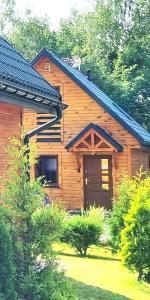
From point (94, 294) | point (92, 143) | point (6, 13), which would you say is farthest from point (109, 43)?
point (94, 294)

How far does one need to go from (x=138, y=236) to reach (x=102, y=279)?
35.7 inches

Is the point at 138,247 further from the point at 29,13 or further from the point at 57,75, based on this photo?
the point at 29,13

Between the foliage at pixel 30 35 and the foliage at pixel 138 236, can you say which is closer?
the foliage at pixel 138 236

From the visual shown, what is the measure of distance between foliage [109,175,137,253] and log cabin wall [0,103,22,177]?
308 cm

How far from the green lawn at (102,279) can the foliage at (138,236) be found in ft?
0.90

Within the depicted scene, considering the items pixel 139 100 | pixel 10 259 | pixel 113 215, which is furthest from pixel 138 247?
pixel 139 100

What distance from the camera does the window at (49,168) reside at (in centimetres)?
2047

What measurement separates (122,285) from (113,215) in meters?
2.39

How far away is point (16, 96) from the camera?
6.76 m

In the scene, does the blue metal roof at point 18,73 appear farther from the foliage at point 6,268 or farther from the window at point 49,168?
the window at point 49,168

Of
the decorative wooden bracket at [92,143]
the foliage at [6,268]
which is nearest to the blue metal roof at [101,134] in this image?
the decorative wooden bracket at [92,143]

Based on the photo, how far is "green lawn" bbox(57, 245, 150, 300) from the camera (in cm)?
723

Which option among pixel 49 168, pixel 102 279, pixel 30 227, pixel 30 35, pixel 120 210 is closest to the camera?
pixel 30 227

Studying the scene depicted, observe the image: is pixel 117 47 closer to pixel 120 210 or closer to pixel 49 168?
pixel 49 168
